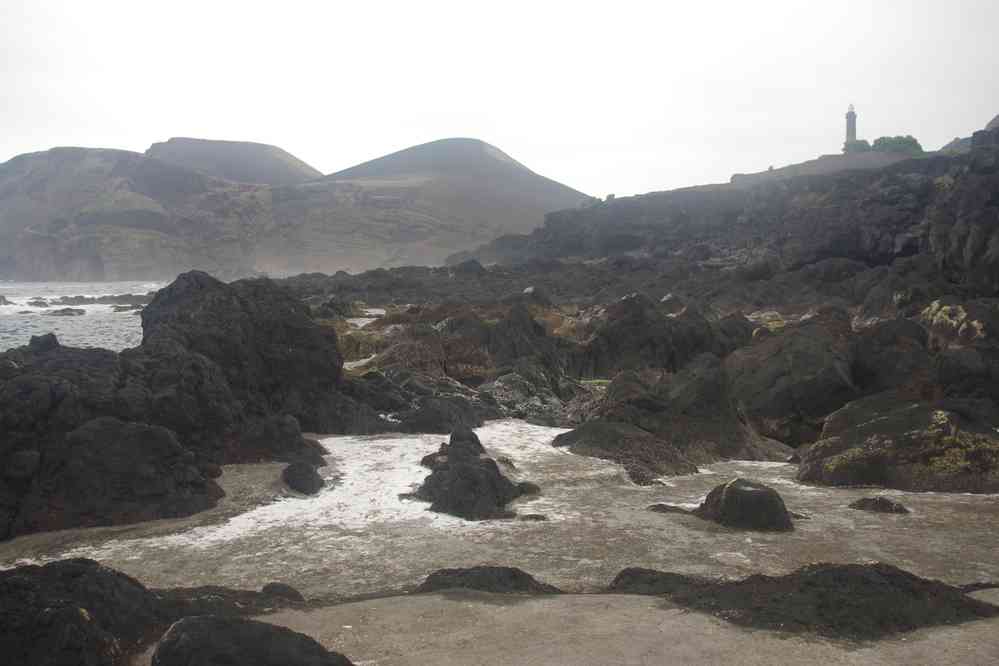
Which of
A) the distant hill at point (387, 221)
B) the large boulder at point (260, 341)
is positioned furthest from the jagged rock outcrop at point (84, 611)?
the distant hill at point (387, 221)

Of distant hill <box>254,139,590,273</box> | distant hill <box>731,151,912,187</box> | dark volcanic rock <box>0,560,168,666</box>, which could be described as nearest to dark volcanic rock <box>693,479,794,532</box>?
dark volcanic rock <box>0,560,168,666</box>

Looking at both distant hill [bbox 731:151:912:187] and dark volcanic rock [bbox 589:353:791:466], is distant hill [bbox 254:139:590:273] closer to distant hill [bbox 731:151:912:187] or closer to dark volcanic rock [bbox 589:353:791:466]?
distant hill [bbox 731:151:912:187]

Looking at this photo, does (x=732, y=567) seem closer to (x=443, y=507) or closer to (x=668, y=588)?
(x=668, y=588)

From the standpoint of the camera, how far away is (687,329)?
82.0 feet

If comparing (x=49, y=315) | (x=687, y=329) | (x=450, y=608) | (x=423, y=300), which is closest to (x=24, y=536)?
(x=450, y=608)

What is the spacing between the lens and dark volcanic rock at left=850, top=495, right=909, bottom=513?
9.86m

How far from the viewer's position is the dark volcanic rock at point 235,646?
14.8ft

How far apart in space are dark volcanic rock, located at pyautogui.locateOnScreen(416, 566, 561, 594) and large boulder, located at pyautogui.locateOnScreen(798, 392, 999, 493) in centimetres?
630

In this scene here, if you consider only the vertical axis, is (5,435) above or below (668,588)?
above

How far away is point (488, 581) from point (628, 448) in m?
6.75

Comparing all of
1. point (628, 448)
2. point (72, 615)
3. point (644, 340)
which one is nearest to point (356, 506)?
point (628, 448)

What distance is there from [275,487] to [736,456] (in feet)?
25.5

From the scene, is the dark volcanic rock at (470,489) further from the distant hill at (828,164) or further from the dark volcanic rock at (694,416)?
the distant hill at (828,164)

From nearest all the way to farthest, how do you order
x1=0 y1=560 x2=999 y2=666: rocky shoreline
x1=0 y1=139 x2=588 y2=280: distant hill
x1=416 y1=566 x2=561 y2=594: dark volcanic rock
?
x1=0 y1=560 x2=999 y2=666: rocky shoreline
x1=416 y1=566 x2=561 y2=594: dark volcanic rock
x1=0 y1=139 x2=588 y2=280: distant hill
